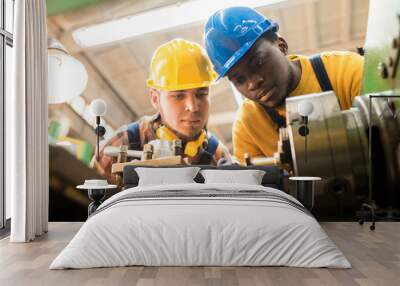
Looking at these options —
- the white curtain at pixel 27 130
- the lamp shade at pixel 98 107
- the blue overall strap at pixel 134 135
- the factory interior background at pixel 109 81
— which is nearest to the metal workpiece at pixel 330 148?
the factory interior background at pixel 109 81

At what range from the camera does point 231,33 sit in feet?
22.3

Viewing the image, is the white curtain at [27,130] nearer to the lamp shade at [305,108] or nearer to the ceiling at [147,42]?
the ceiling at [147,42]

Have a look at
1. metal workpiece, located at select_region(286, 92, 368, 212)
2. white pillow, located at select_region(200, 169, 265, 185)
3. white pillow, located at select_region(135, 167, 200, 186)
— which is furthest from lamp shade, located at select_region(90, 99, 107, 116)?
metal workpiece, located at select_region(286, 92, 368, 212)

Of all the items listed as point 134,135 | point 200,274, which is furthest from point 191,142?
point 200,274

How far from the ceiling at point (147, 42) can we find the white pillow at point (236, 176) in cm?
68

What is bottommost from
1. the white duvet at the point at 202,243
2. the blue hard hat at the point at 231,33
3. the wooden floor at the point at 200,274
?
the wooden floor at the point at 200,274

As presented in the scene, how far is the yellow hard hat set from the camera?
22.9 feet

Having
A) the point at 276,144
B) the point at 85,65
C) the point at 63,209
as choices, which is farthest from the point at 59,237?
the point at 276,144

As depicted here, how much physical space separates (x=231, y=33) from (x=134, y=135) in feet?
5.75

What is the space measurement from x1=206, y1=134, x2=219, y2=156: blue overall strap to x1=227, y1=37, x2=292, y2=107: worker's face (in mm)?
673

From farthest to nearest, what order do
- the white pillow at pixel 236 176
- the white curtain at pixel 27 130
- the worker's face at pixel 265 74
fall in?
the worker's face at pixel 265 74
the white pillow at pixel 236 176
the white curtain at pixel 27 130

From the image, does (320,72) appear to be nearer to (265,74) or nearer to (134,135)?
(265,74)

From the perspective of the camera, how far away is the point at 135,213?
14.6 feet

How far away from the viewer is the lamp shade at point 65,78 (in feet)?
23.3
